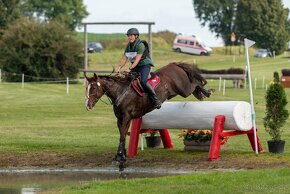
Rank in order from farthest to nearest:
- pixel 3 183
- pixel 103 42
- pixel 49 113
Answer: pixel 103 42, pixel 49 113, pixel 3 183

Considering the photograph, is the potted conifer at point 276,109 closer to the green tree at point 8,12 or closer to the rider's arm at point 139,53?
the rider's arm at point 139,53

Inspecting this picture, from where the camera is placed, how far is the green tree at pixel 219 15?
12888 centimetres

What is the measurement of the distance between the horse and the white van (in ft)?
308

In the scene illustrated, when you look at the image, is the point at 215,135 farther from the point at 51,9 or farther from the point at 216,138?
the point at 51,9

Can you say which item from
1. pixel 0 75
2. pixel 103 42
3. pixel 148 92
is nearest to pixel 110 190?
pixel 148 92

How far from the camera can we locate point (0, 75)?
57719 mm

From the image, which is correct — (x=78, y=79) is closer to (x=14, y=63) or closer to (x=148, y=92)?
(x=14, y=63)

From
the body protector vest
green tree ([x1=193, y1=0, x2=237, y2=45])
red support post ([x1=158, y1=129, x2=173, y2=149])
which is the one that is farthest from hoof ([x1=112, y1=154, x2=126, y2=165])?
green tree ([x1=193, y1=0, x2=237, y2=45])

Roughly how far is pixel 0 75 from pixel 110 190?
45.8 m

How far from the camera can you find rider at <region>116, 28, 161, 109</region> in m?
17.3

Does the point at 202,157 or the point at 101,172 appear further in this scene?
the point at 202,157

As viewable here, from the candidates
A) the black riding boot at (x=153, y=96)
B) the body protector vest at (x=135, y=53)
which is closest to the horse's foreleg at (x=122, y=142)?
the black riding boot at (x=153, y=96)

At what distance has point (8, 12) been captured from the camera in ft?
258

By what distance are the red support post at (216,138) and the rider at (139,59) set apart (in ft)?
4.30
